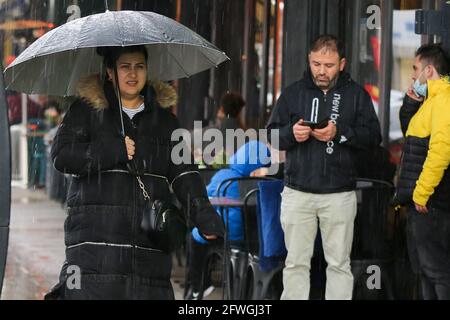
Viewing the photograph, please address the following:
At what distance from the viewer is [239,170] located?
8.66 metres

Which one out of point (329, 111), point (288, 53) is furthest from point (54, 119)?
point (329, 111)

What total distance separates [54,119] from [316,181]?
50.6 ft

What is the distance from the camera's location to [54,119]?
22219mm

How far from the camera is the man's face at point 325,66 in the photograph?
24.0ft

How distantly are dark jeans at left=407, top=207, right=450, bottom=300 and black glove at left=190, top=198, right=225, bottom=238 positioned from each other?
6.73ft

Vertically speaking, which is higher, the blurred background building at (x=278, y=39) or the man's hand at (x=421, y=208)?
the blurred background building at (x=278, y=39)

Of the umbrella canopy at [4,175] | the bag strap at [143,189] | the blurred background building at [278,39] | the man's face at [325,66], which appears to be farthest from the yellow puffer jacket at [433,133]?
the umbrella canopy at [4,175]

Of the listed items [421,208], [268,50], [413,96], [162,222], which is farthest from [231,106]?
[162,222]

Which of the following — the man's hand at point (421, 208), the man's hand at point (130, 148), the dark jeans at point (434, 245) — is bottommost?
the dark jeans at point (434, 245)

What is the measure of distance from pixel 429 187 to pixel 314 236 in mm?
904

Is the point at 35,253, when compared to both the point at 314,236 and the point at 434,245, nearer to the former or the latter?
the point at 314,236

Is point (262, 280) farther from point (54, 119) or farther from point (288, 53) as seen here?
point (54, 119)

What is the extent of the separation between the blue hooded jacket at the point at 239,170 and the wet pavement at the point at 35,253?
5.07 ft

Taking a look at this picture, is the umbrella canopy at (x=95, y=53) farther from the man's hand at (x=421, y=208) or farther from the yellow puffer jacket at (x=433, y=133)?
the man's hand at (x=421, y=208)
